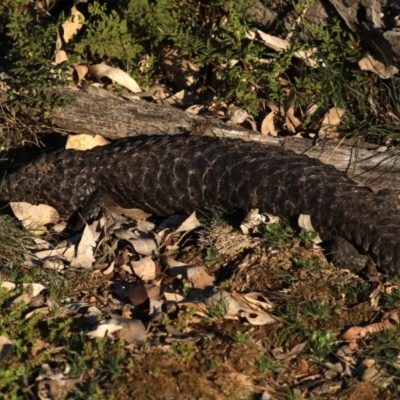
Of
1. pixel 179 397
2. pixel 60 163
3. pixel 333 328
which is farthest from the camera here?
pixel 60 163

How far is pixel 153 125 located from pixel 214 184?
96 cm

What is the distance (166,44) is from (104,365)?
3705 mm

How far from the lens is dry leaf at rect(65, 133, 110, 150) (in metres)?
7.37

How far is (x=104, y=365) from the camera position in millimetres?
4898

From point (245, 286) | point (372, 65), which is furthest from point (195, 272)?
point (372, 65)

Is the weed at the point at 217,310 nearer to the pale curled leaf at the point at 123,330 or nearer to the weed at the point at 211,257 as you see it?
the pale curled leaf at the point at 123,330

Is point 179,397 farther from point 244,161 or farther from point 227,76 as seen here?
point 227,76

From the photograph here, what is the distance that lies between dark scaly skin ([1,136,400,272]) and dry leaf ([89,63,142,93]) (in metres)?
0.81

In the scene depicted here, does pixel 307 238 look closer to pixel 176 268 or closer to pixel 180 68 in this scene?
pixel 176 268

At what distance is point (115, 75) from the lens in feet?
25.5

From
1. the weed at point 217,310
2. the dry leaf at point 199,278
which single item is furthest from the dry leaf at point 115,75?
the weed at point 217,310

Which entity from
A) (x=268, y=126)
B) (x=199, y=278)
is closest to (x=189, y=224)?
(x=199, y=278)

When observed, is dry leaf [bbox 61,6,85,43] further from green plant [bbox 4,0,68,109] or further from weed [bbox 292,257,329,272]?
weed [bbox 292,257,329,272]

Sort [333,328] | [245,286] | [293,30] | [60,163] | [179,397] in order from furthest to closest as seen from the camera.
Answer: [293,30], [60,163], [245,286], [333,328], [179,397]
